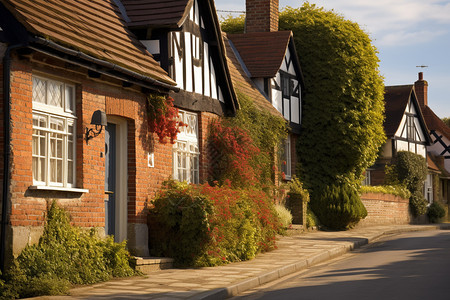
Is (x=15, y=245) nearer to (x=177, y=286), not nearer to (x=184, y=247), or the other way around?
(x=177, y=286)

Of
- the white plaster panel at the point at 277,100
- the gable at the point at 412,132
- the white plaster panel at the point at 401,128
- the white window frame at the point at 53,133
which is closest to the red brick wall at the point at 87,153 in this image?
the white window frame at the point at 53,133

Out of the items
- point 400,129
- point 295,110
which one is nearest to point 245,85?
point 295,110

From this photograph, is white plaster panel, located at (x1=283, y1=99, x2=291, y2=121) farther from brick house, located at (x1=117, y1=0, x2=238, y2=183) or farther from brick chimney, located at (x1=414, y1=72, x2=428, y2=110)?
Answer: brick chimney, located at (x1=414, y1=72, x2=428, y2=110)

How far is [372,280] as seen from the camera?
10.9 metres

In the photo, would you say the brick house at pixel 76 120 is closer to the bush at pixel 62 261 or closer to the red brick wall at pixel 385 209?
the bush at pixel 62 261

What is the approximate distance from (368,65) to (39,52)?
60.1 ft

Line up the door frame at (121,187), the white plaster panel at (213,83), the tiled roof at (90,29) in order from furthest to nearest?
1. the white plaster panel at (213,83)
2. the door frame at (121,187)
3. the tiled roof at (90,29)

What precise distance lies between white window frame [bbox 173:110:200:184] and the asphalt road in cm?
373

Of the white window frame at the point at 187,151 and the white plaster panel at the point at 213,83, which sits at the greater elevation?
the white plaster panel at the point at 213,83

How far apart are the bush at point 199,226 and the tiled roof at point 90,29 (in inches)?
95.3

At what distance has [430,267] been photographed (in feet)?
41.3

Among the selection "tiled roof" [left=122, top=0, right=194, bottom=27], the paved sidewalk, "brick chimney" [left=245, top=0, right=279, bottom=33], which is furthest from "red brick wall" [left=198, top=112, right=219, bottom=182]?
"brick chimney" [left=245, top=0, right=279, bottom=33]

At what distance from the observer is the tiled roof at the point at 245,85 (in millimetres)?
20828

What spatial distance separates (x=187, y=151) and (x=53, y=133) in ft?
16.8
